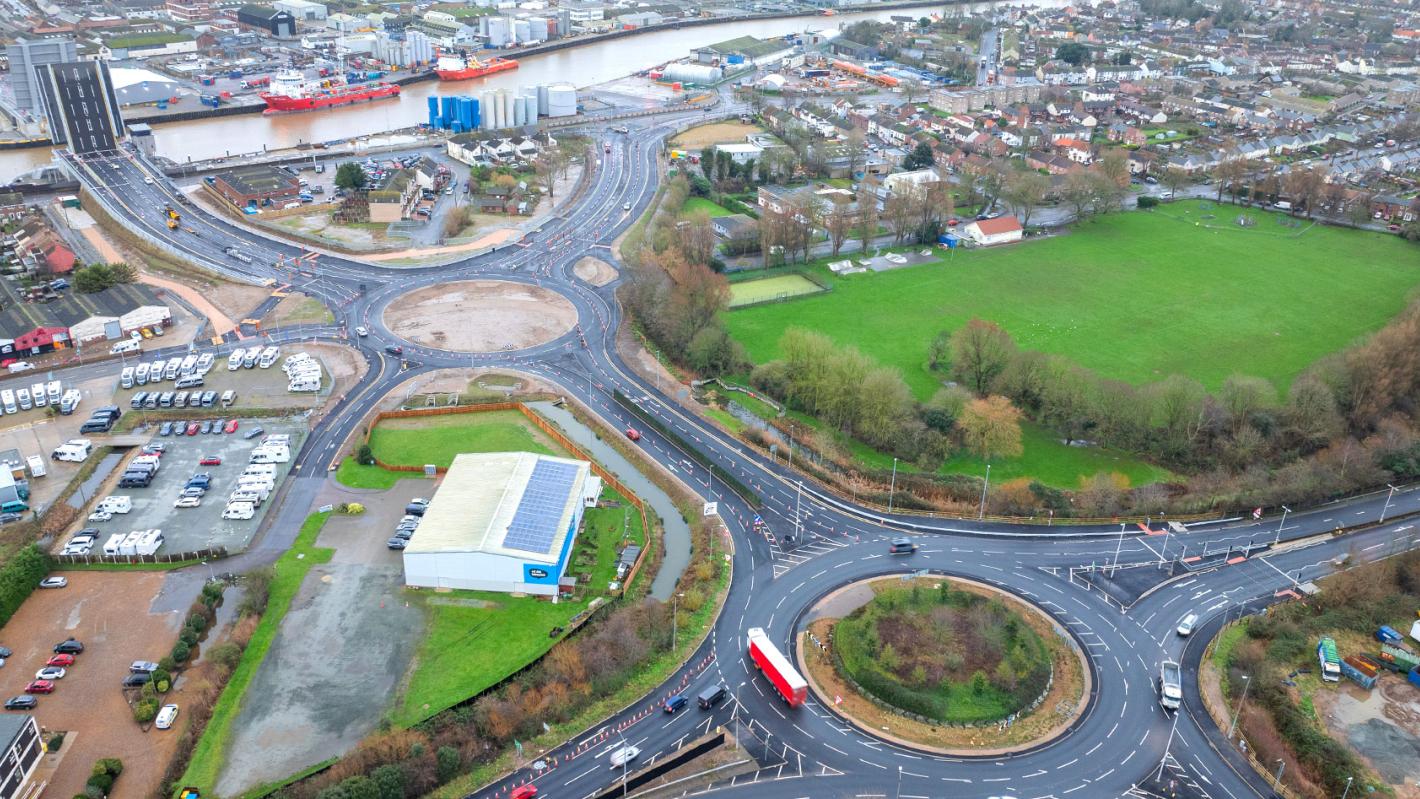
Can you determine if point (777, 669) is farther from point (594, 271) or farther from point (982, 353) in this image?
point (594, 271)

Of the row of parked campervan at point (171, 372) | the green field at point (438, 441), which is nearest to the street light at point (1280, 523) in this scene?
the green field at point (438, 441)

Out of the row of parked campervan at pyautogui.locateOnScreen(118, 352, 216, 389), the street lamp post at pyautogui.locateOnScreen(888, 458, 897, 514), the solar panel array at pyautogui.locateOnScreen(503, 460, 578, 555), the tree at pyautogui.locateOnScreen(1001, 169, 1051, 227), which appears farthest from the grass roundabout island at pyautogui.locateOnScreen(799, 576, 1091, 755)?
the tree at pyautogui.locateOnScreen(1001, 169, 1051, 227)

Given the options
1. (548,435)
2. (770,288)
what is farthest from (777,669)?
(770,288)

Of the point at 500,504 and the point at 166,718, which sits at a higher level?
the point at 500,504

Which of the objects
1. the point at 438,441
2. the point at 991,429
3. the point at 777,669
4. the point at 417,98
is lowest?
the point at 438,441

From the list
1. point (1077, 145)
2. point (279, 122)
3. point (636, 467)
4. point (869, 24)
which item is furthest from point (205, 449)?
point (869, 24)

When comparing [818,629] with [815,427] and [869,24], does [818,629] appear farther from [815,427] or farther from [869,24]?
[869,24]
